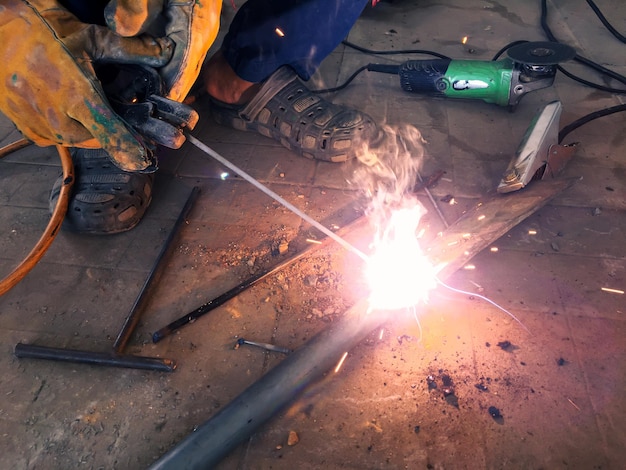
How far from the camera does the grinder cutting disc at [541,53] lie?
2523 mm

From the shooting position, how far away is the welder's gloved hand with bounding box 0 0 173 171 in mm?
1384

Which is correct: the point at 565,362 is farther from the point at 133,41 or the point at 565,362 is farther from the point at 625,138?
the point at 133,41

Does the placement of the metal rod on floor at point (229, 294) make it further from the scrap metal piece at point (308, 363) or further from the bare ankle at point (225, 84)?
the bare ankle at point (225, 84)

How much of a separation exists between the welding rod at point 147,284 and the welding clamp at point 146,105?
0.62 m

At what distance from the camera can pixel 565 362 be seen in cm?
165

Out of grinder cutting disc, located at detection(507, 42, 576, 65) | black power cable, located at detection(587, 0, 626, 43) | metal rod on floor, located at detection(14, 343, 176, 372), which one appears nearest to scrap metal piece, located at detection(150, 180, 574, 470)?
metal rod on floor, located at detection(14, 343, 176, 372)

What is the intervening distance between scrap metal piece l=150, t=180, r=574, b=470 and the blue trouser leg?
4.25ft

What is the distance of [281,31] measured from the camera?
247 centimetres

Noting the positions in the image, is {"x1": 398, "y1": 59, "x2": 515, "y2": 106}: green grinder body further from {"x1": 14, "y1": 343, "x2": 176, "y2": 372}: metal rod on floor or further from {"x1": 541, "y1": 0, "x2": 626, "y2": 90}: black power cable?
{"x1": 14, "y1": 343, "x2": 176, "y2": 372}: metal rod on floor

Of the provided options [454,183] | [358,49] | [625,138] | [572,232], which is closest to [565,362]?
[572,232]

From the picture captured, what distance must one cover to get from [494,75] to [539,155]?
0.81m

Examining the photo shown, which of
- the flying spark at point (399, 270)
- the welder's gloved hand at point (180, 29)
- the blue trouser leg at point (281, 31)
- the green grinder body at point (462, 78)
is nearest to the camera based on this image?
the welder's gloved hand at point (180, 29)

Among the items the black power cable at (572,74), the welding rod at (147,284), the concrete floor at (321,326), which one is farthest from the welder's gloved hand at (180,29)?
the black power cable at (572,74)

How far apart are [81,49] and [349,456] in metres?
1.57
